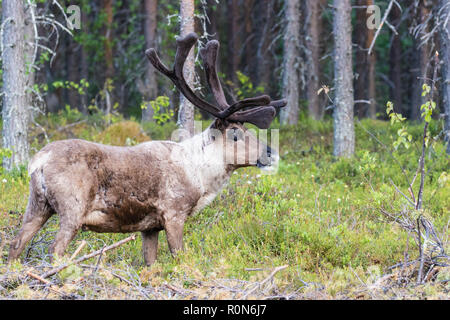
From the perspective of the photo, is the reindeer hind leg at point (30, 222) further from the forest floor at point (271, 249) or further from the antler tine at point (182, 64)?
the antler tine at point (182, 64)

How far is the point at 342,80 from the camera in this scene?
12758 mm

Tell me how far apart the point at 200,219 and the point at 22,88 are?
460 centimetres

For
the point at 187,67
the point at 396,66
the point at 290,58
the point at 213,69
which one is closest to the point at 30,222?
the point at 213,69

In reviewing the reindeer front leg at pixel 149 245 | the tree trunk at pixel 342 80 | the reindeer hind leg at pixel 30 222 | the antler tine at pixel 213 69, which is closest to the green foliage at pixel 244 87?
the tree trunk at pixel 342 80

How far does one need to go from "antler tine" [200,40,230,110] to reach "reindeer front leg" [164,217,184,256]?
1.51 m

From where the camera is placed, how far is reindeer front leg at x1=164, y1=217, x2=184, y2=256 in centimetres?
642

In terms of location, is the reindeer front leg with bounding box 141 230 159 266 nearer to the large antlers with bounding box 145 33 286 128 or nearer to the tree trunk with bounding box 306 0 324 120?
the large antlers with bounding box 145 33 286 128

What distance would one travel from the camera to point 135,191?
6312 millimetres

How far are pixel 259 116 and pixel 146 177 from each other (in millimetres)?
1501

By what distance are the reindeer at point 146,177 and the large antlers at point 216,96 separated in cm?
1

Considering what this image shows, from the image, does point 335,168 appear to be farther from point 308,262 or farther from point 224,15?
point 224,15

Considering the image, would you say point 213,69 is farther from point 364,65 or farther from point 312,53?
point 364,65

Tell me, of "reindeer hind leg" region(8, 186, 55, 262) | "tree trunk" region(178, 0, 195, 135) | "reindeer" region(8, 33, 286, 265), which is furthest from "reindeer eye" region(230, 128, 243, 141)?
"tree trunk" region(178, 0, 195, 135)

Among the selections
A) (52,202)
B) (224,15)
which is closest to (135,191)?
(52,202)
